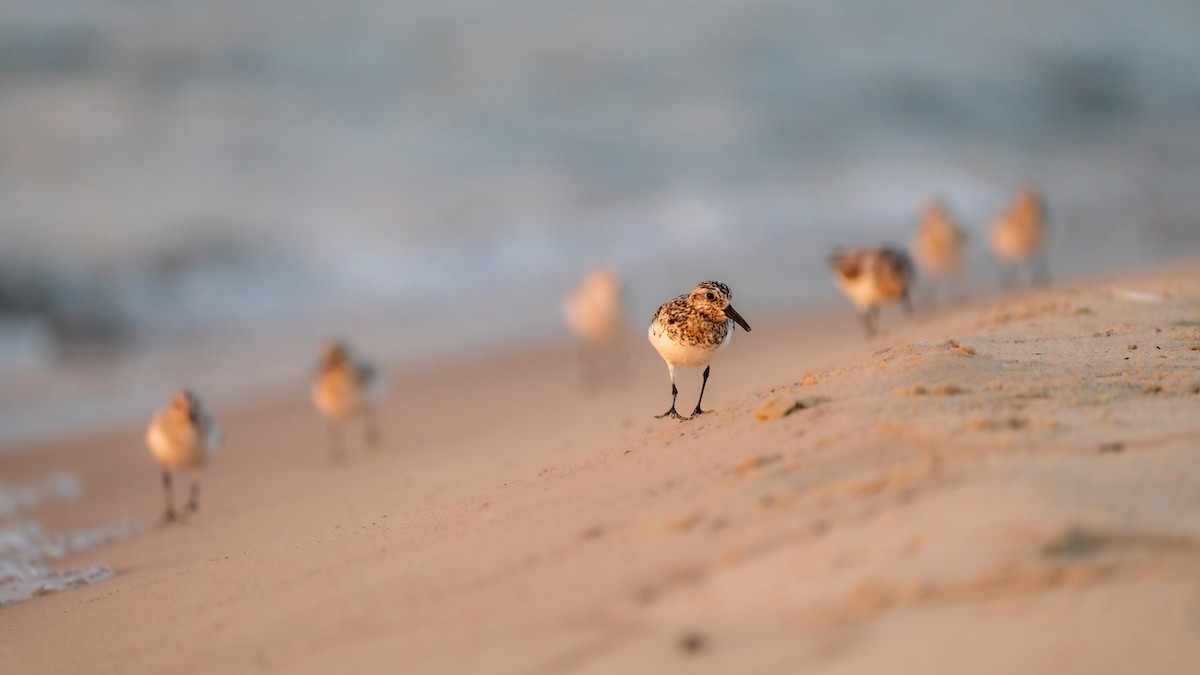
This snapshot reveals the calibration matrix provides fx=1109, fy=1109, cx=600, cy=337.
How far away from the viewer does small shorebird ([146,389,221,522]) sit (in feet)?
31.1

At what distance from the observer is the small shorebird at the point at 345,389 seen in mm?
11484

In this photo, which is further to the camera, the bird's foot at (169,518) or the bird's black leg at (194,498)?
the bird's black leg at (194,498)

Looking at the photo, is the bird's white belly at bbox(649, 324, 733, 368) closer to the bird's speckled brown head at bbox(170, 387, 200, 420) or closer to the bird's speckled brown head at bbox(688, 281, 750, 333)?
the bird's speckled brown head at bbox(688, 281, 750, 333)

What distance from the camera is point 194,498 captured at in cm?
955

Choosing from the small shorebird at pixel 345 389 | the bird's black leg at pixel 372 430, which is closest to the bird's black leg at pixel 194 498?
the small shorebird at pixel 345 389

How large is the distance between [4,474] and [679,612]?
10.1 m

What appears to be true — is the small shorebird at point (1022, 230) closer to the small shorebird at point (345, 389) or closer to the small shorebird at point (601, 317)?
the small shorebird at point (601, 317)

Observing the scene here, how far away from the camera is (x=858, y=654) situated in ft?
10.3

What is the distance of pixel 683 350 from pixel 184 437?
5.16 m

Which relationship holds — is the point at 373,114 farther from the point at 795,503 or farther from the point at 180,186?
the point at 795,503

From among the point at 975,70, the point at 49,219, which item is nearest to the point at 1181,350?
the point at 49,219

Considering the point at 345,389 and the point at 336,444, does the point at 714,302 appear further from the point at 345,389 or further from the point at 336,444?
the point at 336,444

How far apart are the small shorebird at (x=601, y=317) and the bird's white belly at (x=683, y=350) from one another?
22.2 feet

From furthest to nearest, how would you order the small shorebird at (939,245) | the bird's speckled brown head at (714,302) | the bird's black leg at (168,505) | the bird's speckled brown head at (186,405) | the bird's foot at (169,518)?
the small shorebird at (939,245) < the bird's speckled brown head at (186,405) < the bird's black leg at (168,505) < the bird's foot at (169,518) < the bird's speckled brown head at (714,302)
